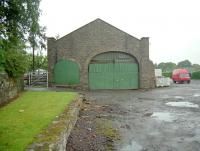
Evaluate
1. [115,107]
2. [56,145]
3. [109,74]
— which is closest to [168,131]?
[56,145]

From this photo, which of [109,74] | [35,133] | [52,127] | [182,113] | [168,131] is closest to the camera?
[35,133]

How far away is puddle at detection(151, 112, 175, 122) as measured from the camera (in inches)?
498

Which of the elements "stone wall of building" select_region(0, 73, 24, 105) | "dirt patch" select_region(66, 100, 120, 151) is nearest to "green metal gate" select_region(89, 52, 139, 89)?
"stone wall of building" select_region(0, 73, 24, 105)

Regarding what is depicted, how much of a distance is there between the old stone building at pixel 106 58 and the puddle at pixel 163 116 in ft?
48.9

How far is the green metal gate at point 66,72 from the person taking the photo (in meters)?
29.4

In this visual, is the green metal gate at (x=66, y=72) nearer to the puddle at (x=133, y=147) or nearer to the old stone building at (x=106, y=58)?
the old stone building at (x=106, y=58)

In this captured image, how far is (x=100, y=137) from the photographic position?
31.8 ft

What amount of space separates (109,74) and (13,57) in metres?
14.5

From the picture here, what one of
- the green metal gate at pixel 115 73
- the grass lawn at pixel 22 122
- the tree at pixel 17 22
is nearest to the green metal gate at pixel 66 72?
the green metal gate at pixel 115 73

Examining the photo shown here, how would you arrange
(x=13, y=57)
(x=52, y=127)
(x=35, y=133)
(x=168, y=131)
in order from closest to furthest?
(x=35, y=133) → (x=52, y=127) → (x=168, y=131) → (x=13, y=57)

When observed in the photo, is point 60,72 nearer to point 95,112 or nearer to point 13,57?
point 13,57

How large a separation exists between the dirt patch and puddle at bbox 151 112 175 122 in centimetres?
205

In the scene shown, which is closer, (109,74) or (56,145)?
(56,145)

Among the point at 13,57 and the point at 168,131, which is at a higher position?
the point at 13,57
